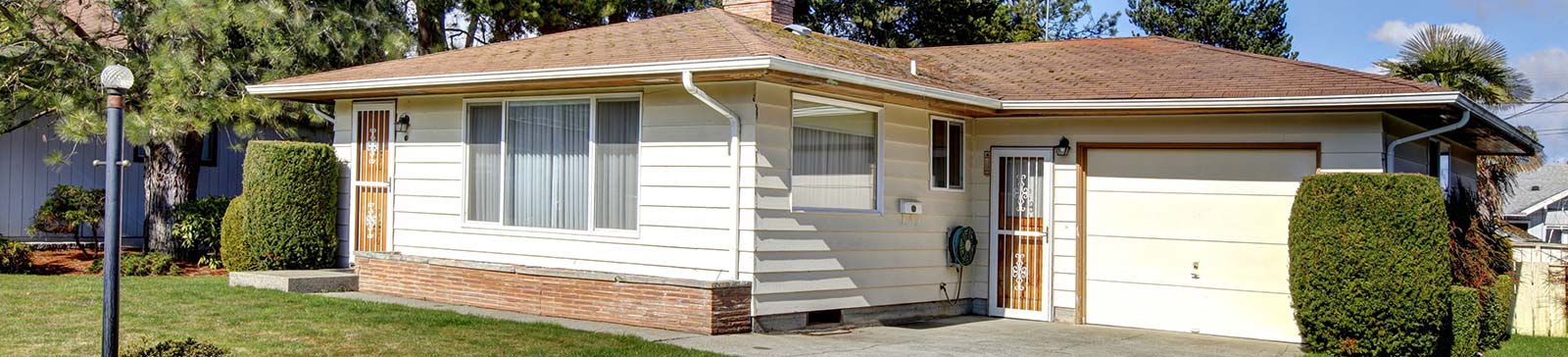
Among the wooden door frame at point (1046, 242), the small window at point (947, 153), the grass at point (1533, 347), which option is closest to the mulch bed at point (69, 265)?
the small window at point (947, 153)

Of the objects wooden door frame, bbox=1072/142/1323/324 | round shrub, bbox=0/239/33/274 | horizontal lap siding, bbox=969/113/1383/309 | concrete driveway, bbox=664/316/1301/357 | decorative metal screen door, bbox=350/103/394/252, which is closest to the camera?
concrete driveway, bbox=664/316/1301/357

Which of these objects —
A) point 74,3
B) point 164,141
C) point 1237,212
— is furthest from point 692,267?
point 74,3

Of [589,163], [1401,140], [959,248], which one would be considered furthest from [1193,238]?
[589,163]

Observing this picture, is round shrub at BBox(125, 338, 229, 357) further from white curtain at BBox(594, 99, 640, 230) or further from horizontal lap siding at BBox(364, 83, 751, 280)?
white curtain at BBox(594, 99, 640, 230)

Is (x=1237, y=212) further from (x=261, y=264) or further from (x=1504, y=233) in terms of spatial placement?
(x=261, y=264)

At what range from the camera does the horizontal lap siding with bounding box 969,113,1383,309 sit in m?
10.6

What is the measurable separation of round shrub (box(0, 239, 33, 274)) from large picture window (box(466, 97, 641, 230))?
5.67m

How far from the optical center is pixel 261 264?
1326cm

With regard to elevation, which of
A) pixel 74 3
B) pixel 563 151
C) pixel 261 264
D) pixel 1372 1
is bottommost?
pixel 261 264

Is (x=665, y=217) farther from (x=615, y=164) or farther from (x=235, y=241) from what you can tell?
(x=235, y=241)

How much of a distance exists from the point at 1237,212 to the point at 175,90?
36.9 feet

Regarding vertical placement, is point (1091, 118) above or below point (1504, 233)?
above

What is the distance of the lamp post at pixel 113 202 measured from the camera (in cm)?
568

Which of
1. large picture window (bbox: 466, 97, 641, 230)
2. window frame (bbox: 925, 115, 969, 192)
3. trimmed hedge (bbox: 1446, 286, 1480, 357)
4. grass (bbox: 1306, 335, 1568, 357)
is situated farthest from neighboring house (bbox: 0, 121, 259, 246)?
grass (bbox: 1306, 335, 1568, 357)
